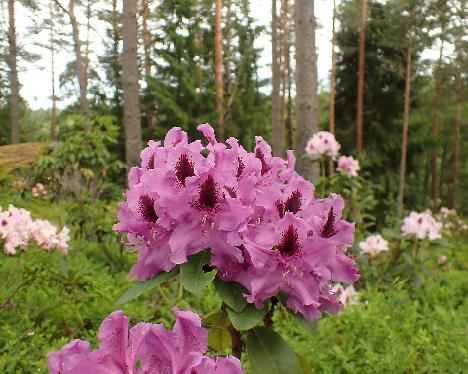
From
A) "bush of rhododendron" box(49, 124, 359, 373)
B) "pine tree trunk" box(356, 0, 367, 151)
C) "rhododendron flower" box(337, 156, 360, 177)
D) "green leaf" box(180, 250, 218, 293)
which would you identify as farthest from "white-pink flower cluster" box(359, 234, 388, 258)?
"pine tree trunk" box(356, 0, 367, 151)

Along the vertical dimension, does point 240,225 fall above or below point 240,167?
below

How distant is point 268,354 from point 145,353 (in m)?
0.40

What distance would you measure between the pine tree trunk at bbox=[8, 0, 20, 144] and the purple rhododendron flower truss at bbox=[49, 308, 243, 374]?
46.2 feet

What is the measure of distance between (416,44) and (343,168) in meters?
10.5

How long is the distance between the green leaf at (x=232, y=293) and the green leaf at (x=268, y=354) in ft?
0.49

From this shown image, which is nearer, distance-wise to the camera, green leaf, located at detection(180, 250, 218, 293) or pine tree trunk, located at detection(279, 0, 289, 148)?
green leaf, located at detection(180, 250, 218, 293)

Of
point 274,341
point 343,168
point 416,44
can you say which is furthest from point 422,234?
point 416,44

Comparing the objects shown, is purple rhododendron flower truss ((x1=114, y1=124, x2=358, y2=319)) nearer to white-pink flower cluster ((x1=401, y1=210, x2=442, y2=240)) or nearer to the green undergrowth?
the green undergrowth

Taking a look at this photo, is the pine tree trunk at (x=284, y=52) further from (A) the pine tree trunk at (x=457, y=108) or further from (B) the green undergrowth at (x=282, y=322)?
(B) the green undergrowth at (x=282, y=322)

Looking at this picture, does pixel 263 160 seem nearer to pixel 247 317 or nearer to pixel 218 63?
pixel 247 317

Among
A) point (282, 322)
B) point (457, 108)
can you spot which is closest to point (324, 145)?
point (282, 322)

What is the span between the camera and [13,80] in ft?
49.2

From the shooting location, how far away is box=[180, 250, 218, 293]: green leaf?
3.40ft

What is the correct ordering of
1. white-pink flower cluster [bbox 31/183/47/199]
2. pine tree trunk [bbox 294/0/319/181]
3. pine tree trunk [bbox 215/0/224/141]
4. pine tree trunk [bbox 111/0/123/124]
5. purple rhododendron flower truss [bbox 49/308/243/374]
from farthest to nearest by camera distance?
pine tree trunk [bbox 215/0/224/141], pine tree trunk [bbox 111/0/123/124], pine tree trunk [bbox 294/0/319/181], white-pink flower cluster [bbox 31/183/47/199], purple rhododendron flower truss [bbox 49/308/243/374]
